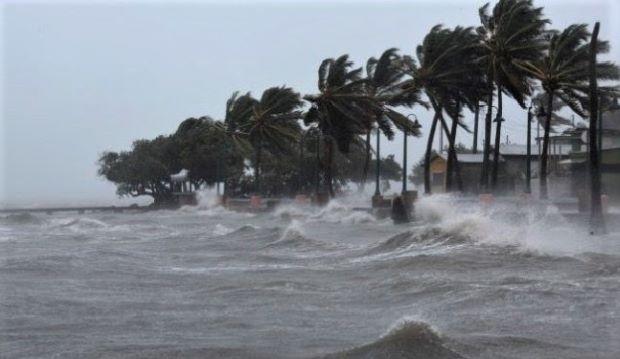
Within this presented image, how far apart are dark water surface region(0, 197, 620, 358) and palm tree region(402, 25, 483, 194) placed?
2119cm

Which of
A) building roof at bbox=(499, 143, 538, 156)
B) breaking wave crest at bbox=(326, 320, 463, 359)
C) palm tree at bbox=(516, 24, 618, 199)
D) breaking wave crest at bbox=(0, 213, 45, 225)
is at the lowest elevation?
breaking wave crest at bbox=(0, 213, 45, 225)

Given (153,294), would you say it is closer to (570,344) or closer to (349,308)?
(349,308)

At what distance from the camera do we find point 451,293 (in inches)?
425

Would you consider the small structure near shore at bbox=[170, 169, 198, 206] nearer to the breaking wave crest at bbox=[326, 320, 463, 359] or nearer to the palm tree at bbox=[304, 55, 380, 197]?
the palm tree at bbox=[304, 55, 380, 197]

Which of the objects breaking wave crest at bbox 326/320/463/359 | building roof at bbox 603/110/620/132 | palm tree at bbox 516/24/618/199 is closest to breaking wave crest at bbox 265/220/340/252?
breaking wave crest at bbox 326/320/463/359

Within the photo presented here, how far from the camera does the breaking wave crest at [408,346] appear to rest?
23.1 ft

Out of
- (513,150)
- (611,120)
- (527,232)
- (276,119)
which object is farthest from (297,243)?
(513,150)

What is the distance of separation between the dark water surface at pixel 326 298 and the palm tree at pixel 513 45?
60.4 feet

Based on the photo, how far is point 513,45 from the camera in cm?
3753

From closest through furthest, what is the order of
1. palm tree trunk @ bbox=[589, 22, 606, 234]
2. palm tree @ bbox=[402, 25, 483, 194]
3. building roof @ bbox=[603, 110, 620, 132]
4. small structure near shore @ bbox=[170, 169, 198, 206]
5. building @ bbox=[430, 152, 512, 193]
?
1. palm tree trunk @ bbox=[589, 22, 606, 234]
2. palm tree @ bbox=[402, 25, 483, 194]
3. building roof @ bbox=[603, 110, 620, 132]
4. building @ bbox=[430, 152, 512, 193]
5. small structure near shore @ bbox=[170, 169, 198, 206]

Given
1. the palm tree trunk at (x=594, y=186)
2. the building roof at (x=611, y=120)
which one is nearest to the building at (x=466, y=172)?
the building roof at (x=611, y=120)

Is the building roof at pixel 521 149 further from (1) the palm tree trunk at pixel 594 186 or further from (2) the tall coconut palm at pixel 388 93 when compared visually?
(1) the palm tree trunk at pixel 594 186

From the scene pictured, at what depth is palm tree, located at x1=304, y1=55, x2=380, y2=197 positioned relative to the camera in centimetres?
4709

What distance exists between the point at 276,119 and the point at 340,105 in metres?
10.1
